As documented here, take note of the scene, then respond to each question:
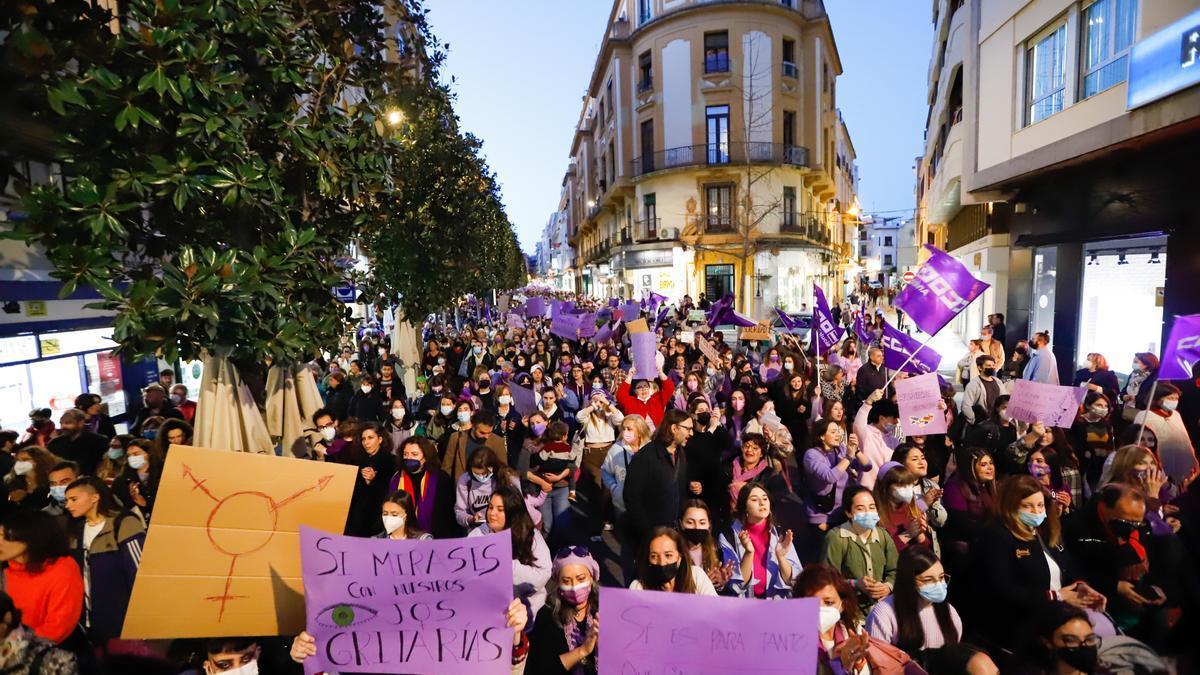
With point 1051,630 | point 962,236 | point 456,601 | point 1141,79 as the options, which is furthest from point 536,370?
point 962,236

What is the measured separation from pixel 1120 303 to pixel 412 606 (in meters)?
15.7

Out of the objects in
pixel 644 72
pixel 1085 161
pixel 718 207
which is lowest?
pixel 1085 161

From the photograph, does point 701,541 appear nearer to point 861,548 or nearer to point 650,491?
point 861,548

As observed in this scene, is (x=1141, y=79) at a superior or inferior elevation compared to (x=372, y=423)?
superior

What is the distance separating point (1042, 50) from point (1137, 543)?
40.5 feet

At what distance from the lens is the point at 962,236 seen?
24203 millimetres

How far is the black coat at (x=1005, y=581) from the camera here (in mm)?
3471

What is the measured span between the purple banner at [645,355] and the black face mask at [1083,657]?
21.3 ft

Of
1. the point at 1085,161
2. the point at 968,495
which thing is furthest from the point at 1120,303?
the point at 968,495

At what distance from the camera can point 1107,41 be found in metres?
10.2

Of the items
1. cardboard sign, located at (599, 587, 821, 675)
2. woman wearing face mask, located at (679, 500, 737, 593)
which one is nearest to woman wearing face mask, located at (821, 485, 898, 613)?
woman wearing face mask, located at (679, 500, 737, 593)

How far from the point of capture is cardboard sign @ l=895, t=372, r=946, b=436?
609 centimetres

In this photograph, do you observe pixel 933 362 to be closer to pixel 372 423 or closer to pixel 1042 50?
pixel 372 423

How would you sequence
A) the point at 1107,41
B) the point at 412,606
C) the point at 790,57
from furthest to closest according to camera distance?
the point at 790,57 < the point at 1107,41 < the point at 412,606
